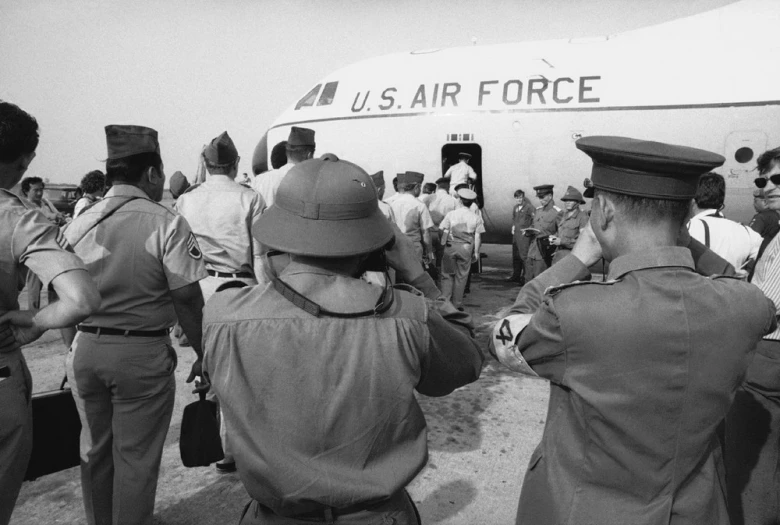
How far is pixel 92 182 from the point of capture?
7.11 metres

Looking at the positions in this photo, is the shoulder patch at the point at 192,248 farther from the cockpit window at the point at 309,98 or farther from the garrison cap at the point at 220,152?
the cockpit window at the point at 309,98

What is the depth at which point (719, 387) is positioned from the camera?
1377 mm

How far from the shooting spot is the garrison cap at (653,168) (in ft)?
4.73

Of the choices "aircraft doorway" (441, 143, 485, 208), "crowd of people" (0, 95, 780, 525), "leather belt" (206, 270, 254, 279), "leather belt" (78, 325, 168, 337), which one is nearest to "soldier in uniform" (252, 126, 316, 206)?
"leather belt" (206, 270, 254, 279)

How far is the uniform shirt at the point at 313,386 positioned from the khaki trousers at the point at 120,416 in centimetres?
142

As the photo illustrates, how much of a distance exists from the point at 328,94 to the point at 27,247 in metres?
9.10

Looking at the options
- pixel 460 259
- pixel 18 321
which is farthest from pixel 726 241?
pixel 460 259

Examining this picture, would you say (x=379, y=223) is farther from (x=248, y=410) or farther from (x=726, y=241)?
(x=726, y=241)

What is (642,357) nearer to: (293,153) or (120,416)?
(120,416)

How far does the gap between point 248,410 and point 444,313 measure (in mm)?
610

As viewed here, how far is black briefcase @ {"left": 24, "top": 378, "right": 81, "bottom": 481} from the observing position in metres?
2.61

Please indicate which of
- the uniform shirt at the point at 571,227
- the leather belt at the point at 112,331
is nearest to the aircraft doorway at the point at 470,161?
the uniform shirt at the point at 571,227

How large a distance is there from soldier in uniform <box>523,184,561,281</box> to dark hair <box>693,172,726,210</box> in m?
5.73

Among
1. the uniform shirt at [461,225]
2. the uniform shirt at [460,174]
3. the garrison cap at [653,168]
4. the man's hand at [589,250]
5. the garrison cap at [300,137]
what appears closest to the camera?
the garrison cap at [653,168]
